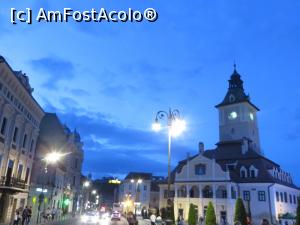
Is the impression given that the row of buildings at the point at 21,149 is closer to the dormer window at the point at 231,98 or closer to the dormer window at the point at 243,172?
the dormer window at the point at 243,172

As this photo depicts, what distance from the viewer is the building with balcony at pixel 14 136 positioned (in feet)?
95.6

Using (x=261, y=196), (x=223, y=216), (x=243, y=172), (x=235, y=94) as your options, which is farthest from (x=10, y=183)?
(x=235, y=94)

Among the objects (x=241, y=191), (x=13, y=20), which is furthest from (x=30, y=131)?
(x=241, y=191)

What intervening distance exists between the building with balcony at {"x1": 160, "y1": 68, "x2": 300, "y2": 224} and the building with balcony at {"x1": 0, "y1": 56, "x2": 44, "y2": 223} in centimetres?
2964

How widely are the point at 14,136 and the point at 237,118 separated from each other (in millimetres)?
52402

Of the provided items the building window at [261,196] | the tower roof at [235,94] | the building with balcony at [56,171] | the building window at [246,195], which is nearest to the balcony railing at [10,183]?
the building with balcony at [56,171]

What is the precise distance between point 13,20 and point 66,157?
4689 cm

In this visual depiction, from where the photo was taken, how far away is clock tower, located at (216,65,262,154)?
2822 inches

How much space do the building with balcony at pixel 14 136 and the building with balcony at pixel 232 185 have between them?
97.2 feet

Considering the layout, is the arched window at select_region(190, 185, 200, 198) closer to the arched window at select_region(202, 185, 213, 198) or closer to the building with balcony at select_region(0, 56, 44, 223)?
the arched window at select_region(202, 185, 213, 198)

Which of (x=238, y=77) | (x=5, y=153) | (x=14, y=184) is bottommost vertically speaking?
(x=14, y=184)

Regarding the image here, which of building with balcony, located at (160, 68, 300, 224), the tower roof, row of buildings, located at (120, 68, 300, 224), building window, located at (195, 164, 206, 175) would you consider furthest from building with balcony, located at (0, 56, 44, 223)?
the tower roof

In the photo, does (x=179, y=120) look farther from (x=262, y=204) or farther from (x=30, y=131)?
(x=262, y=204)

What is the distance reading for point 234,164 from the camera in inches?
2281
